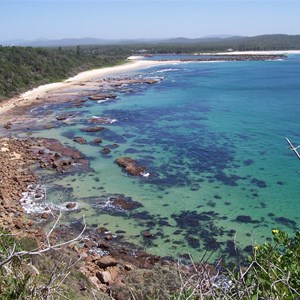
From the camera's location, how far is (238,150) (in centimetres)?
2716

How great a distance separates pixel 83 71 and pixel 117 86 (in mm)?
19594

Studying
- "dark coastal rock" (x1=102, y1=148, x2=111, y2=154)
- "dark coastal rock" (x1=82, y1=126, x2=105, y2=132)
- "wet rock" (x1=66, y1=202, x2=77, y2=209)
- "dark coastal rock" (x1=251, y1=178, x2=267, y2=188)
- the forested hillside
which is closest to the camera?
"wet rock" (x1=66, y1=202, x2=77, y2=209)

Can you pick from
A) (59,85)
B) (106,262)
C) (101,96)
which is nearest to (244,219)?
(106,262)

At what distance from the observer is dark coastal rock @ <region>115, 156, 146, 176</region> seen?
23000mm

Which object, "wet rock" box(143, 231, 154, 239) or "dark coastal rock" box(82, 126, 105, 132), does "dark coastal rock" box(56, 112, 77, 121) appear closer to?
"dark coastal rock" box(82, 126, 105, 132)

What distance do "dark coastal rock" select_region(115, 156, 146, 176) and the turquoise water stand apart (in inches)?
18.2

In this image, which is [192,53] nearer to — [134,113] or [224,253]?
[134,113]

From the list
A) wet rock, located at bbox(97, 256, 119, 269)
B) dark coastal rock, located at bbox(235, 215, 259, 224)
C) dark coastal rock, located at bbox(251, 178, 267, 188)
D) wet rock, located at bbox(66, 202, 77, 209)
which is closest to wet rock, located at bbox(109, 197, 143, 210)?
wet rock, located at bbox(66, 202, 77, 209)

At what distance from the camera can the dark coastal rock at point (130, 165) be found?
2300cm

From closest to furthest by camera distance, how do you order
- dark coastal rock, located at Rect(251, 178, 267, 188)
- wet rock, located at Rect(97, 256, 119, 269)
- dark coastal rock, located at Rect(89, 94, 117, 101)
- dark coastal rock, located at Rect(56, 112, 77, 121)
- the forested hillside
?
wet rock, located at Rect(97, 256, 119, 269) → dark coastal rock, located at Rect(251, 178, 267, 188) → dark coastal rock, located at Rect(56, 112, 77, 121) → dark coastal rock, located at Rect(89, 94, 117, 101) → the forested hillside

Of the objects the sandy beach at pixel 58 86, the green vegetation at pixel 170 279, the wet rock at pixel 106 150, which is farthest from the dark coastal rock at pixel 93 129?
the green vegetation at pixel 170 279

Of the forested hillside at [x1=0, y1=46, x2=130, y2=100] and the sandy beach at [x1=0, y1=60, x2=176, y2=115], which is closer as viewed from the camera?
the sandy beach at [x1=0, y1=60, x2=176, y2=115]

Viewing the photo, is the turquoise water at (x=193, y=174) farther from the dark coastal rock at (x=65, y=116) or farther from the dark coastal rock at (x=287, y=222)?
the dark coastal rock at (x=65, y=116)

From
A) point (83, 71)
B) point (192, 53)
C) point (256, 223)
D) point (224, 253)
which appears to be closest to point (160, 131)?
point (256, 223)
